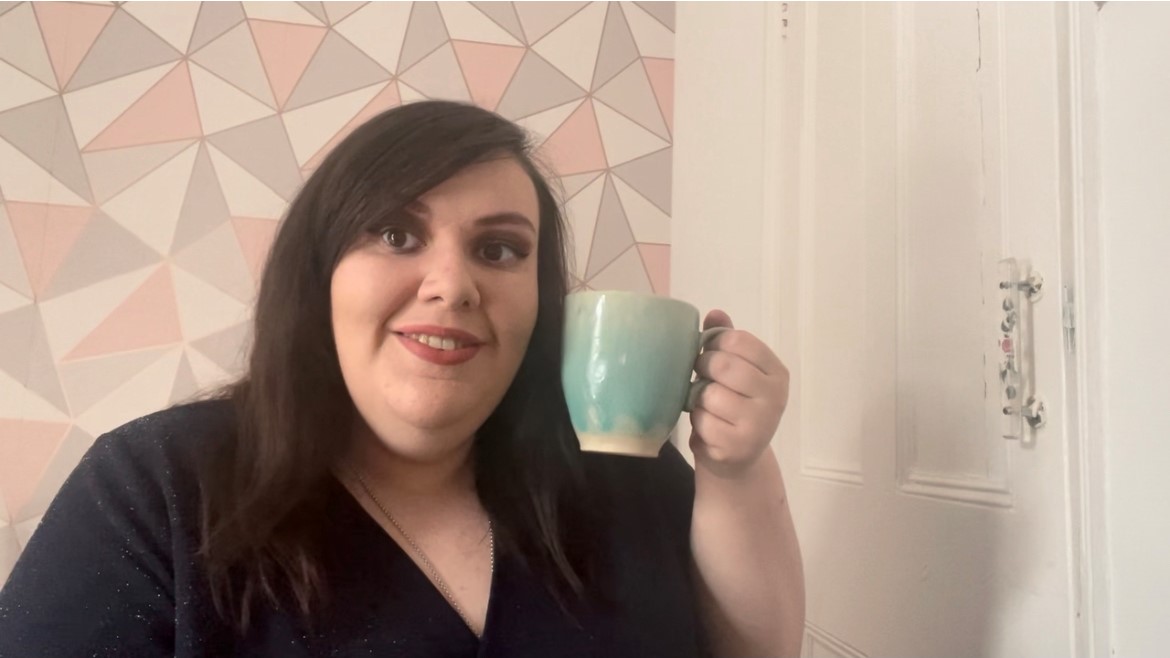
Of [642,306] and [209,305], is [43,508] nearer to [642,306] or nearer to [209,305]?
[209,305]

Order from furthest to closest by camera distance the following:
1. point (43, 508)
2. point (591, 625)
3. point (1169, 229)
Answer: point (43, 508)
point (591, 625)
point (1169, 229)

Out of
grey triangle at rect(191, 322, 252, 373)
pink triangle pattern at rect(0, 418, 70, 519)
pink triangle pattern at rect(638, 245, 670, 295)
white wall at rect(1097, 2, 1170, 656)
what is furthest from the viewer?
pink triangle pattern at rect(638, 245, 670, 295)

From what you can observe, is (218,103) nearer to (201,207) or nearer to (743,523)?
(201,207)

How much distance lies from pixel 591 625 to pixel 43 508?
111cm

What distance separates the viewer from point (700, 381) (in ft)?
1.91

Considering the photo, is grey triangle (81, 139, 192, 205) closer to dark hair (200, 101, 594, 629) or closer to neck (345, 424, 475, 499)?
dark hair (200, 101, 594, 629)

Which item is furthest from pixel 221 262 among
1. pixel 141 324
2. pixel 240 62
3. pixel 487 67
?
pixel 487 67

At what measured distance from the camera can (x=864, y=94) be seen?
0.87m

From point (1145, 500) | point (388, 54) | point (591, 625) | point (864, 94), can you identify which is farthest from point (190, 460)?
point (388, 54)

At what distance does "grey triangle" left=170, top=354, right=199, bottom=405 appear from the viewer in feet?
4.26

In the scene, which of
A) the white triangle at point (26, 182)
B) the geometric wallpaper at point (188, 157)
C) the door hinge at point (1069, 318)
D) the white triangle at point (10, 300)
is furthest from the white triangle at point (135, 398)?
the door hinge at point (1069, 318)

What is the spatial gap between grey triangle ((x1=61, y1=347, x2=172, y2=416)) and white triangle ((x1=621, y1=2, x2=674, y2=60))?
1.14 m

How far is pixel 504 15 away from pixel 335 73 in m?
0.36

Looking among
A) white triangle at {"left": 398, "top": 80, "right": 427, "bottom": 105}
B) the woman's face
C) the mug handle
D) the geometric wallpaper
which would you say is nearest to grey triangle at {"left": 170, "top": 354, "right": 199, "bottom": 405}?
the geometric wallpaper
